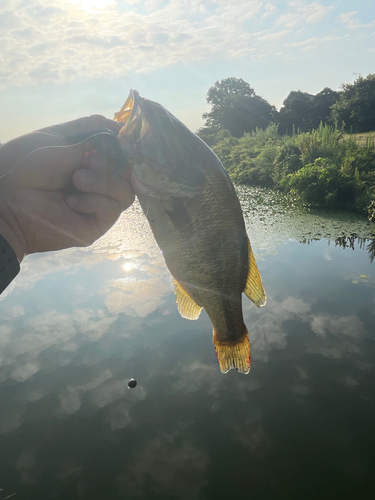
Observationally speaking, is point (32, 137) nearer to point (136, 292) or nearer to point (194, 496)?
point (194, 496)

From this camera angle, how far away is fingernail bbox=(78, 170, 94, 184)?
1739mm

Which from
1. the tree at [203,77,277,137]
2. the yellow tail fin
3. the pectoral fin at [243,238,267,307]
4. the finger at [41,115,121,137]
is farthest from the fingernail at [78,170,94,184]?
the tree at [203,77,277,137]

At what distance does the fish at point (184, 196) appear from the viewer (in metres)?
1.82

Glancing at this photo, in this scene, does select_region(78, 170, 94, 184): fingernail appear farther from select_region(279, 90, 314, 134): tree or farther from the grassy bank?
select_region(279, 90, 314, 134): tree

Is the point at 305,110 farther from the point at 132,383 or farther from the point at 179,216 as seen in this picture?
the point at 179,216

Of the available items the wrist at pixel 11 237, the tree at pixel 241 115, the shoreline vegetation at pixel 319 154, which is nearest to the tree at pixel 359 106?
the shoreline vegetation at pixel 319 154

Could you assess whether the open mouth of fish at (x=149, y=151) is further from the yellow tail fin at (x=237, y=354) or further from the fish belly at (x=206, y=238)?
the yellow tail fin at (x=237, y=354)

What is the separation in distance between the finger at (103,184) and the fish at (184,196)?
0.07 m

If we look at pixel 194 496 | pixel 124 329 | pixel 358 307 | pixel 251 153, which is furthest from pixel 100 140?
pixel 251 153

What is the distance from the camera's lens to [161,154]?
1.84 meters

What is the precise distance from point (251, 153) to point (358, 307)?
17.1 meters

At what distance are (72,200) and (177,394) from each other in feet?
9.60

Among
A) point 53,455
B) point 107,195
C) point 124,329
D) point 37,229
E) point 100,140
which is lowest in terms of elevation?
point 53,455

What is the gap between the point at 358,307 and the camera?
5.16 metres
